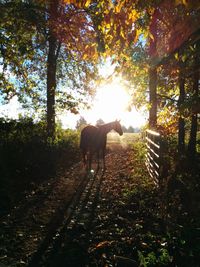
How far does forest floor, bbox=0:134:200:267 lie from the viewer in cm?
532

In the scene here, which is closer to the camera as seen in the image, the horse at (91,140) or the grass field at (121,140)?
the horse at (91,140)

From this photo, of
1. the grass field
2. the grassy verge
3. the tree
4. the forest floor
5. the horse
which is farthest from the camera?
the grass field

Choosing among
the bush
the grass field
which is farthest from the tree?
the grass field

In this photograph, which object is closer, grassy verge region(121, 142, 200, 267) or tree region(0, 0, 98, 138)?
grassy verge region(121, 142, 200, 267)

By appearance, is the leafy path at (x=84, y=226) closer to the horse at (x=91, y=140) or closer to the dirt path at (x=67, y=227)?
the dirt path at (x=67, y=227)

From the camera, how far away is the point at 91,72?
76.7 feet

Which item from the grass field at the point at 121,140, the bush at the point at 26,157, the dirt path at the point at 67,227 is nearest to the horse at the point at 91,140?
the bush at the point at 26,157

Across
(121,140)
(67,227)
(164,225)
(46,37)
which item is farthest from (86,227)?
(121,140)

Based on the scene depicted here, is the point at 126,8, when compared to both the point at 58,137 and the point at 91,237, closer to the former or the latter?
the point at 91,237

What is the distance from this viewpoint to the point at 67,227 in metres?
6.79

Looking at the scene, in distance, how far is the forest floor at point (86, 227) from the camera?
17.4 feet

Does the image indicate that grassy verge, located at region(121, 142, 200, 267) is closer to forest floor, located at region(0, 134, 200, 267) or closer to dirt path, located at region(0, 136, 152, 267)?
forest floor, located at region(0, 134, 200, 267)

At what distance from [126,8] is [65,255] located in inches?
173

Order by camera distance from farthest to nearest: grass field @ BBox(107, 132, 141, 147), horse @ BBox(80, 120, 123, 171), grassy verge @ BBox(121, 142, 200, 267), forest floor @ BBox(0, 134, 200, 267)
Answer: grass field @ BBox(107, 132, 141, 147)
horse @ BBox(80, 120, 123, 171)
forest floor @ BBox(0, 134, 200, 267)
grassy verge @ BBox(121, 142, 200, 267)
